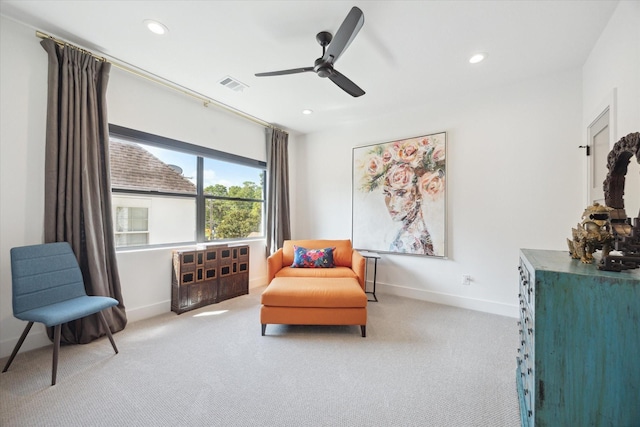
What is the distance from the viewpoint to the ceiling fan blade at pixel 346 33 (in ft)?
5.10

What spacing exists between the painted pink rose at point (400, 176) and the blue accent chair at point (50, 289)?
3324 millimetres

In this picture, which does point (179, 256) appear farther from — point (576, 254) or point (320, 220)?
point (576, 254)

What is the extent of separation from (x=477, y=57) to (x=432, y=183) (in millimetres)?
1409

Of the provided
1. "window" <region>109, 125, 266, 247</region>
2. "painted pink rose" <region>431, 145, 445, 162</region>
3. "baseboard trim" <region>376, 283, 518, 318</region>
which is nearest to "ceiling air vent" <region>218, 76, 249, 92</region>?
"window" <region>109, 125, 266, 247</region>

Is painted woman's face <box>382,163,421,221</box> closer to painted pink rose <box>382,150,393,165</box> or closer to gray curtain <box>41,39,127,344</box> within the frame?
painted pink rose <box>382,150,393,165</box>

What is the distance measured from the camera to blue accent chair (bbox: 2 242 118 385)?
170 cm

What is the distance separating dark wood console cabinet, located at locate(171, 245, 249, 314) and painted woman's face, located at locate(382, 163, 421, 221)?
2.16 meters

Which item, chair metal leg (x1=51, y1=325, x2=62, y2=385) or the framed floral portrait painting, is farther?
the framed floral portrait painting

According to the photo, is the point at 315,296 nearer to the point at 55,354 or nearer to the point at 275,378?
the point at 275,378

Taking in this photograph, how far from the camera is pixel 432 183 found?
10.7ft

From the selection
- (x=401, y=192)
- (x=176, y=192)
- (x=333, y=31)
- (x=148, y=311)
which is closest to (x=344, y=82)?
(x=333, y=31)

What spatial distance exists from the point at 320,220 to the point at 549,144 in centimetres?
308

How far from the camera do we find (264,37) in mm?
2107

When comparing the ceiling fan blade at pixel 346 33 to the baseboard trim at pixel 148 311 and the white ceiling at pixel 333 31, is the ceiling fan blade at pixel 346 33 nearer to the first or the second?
the white ceiling at pixel 333 31
